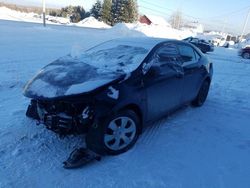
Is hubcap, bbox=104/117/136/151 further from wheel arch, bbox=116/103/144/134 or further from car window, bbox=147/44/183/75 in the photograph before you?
car window, bbox=147/44/183/75

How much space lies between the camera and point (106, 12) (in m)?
56.9

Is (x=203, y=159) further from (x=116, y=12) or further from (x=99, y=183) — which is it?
(x=116, y=12)

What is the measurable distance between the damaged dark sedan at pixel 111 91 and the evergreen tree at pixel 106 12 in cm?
5354

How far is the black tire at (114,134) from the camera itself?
11.4 ft

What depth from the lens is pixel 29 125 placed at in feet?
14.3

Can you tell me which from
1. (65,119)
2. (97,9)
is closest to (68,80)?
(65,119)

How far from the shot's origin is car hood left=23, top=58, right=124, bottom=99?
3445mm

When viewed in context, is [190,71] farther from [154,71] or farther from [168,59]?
[154,71]

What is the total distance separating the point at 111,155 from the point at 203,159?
129 cm

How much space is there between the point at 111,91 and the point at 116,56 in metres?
1.13

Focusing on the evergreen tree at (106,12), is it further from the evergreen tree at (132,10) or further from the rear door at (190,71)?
the rear door at (190,71)

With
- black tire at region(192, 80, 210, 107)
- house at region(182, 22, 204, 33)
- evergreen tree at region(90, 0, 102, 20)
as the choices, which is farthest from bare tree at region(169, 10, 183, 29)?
black tire at region(192, 80, 210, 107)

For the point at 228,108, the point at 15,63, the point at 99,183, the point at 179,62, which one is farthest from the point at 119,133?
the point at 15,63

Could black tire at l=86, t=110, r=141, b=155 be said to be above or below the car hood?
below
